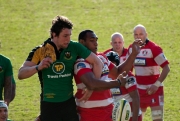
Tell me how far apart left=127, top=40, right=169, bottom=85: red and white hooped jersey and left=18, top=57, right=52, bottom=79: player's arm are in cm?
396

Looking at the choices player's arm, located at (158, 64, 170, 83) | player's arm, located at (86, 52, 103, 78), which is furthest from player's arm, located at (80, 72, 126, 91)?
player's arm, located at (158, 64, 170, 83)

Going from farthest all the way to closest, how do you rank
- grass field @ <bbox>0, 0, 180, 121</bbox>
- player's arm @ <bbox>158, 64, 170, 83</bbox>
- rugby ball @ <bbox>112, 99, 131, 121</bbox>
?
grass field @ <bbox>0, 0, 180, 121</bbox>
player's arm @ <bbox>158, 64, 170, 83</bbox>
rugby ball @ <bbox>112, 99, 131, 121</bbox>

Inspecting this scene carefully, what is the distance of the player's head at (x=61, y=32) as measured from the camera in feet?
29.0

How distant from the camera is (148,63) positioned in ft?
41.8

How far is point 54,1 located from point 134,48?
1587cm

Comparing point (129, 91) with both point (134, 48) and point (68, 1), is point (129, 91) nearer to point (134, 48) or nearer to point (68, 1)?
point (134, 48)

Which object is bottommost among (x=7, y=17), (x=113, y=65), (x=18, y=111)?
(x=18, y=111)

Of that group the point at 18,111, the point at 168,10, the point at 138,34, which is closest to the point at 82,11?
the point at 168,10

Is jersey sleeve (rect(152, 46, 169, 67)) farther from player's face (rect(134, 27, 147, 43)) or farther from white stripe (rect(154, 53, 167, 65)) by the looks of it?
player's face (rect(134, 27, 147, 43))

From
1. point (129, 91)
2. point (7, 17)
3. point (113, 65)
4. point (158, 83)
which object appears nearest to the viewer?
point (113, 65)

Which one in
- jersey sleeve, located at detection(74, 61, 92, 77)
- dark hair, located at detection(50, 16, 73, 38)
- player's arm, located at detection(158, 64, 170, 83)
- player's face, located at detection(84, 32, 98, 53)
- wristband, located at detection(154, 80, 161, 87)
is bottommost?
wristband, located at detection(154, 80, 161, 87)

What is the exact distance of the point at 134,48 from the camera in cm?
934

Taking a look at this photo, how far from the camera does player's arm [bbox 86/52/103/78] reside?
29.6 ft

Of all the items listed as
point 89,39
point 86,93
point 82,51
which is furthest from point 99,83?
point 89,39
